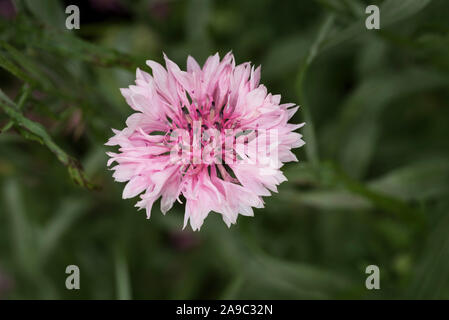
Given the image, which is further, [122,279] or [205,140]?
[122,279]

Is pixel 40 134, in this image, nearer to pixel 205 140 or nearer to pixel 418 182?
pixel 205 140

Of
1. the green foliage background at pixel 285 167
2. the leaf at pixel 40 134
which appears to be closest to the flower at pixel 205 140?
the leaf at pixel 40 134

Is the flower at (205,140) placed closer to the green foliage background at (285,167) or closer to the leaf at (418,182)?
the green foliage background at (285,167)

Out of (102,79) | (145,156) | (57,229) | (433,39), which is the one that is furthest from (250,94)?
(57,229)

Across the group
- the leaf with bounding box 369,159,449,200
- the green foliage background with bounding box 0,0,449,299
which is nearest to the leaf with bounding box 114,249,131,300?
the green foliage background with bounding box 0,0,449,299

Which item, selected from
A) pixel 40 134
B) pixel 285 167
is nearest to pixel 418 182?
pixel 285 167

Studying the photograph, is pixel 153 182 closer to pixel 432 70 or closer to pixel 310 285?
pixel 310 285
